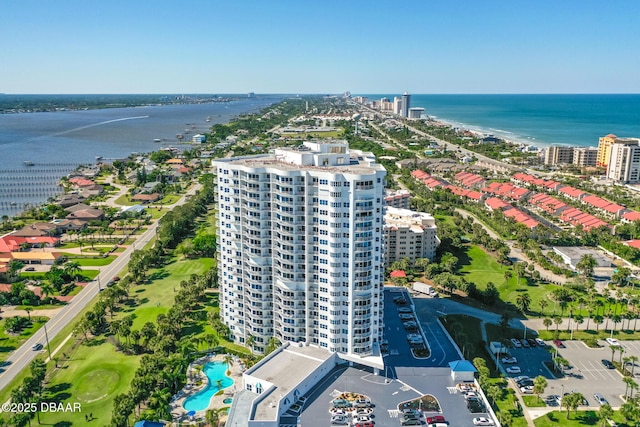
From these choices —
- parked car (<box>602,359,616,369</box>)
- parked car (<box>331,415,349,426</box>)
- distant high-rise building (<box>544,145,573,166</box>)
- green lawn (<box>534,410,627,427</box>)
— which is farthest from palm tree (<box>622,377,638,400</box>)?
distant high-rise building (<box>544,145,573,166</box>)

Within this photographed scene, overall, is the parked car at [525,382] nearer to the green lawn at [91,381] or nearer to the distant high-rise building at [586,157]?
the green lawn at [91,381]

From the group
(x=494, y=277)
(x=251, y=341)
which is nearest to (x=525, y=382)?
(x=251, y=341)

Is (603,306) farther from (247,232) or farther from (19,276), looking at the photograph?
(19,276)

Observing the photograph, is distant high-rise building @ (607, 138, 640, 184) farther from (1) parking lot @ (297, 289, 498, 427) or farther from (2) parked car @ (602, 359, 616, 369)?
(1) parking lot @ (297, 289, 498, 427)

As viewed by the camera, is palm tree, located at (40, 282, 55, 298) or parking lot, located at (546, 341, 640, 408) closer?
parking lot, located at (546, 341, 640, 408)

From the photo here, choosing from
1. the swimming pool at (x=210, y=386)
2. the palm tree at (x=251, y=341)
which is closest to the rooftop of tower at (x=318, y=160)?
the palm tree at (x=251, y=341)
